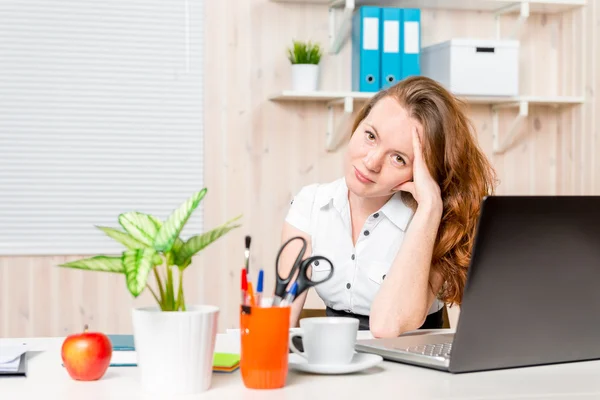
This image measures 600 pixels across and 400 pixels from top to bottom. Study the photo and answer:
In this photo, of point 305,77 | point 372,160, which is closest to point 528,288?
point 372,160

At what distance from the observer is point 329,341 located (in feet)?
3.84

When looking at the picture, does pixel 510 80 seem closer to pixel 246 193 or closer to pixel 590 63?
pixel 590 63

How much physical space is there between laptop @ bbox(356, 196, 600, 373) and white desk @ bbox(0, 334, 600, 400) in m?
0.03

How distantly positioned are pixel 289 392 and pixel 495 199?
375 millimetres

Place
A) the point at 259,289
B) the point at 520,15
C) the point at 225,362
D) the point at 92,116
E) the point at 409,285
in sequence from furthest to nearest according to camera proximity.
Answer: the point at 520,15, the point at 92,116, the point at 409,285, the point at 225,362, the point at 259,289

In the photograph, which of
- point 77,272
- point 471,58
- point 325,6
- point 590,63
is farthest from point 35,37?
point 590,63

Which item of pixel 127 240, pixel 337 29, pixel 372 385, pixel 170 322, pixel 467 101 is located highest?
pixel 337 29

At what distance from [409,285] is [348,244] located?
39 centimetres

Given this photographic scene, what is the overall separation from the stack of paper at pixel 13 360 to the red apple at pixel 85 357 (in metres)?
0.10

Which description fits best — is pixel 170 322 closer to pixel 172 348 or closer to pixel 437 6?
pixel 172 348

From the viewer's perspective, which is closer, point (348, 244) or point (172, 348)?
point (172, 348)

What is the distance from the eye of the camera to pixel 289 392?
1.05m

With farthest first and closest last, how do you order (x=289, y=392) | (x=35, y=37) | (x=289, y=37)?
(x=289, y=37) < (x=35, y=37) < (x=289, y=392)

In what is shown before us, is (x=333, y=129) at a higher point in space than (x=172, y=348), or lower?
higher
